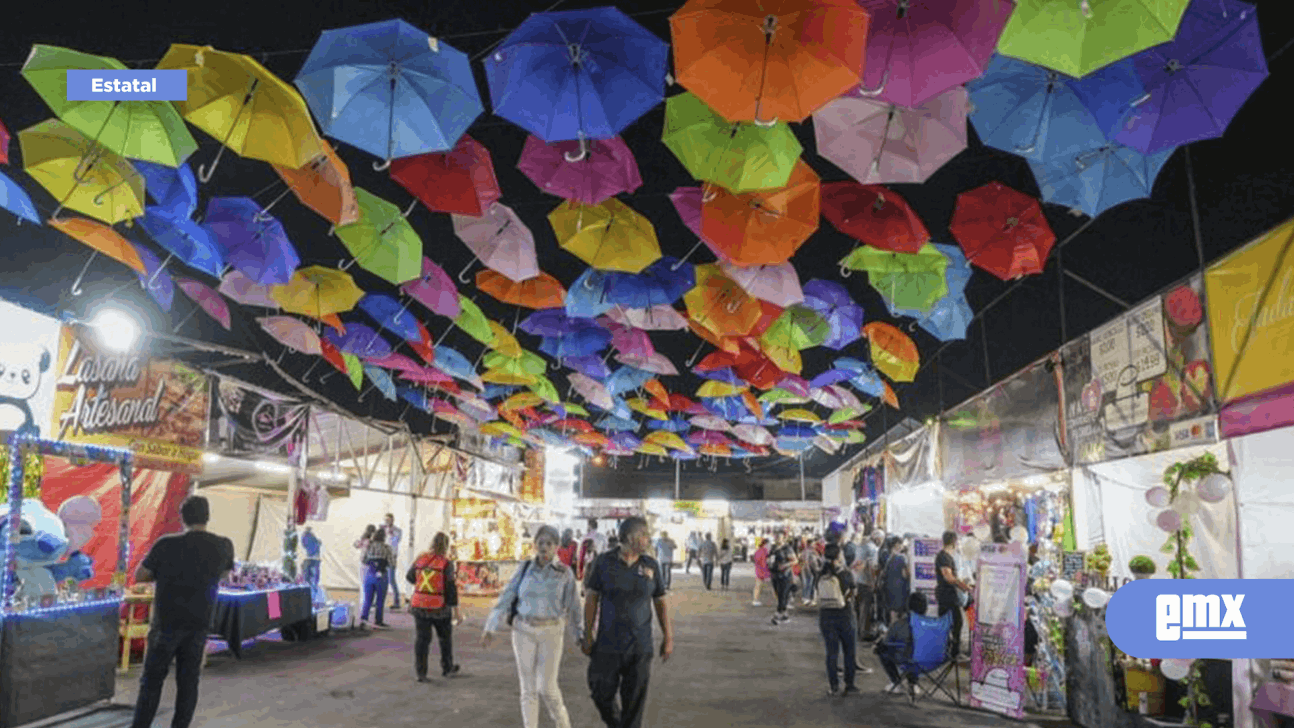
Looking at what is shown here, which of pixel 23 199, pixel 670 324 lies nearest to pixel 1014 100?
pixel 670 324

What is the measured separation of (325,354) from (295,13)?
6.27 metres

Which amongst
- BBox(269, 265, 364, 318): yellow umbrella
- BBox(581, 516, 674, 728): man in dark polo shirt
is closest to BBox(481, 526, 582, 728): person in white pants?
BBox(581, 516, 674, 728): man in dark polo shirt

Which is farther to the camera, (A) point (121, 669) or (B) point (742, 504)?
(B) point (742, 504)

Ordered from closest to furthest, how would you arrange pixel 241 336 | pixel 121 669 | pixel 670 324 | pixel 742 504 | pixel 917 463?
pixel 121 669
pixel 670 324
pixel 917 463
pixel 241 336
pixel 742 504

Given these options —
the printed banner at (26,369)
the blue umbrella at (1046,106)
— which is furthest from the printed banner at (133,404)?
the blue umbrella at (1046,106)

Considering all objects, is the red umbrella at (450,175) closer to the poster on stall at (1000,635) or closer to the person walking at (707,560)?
the poster on stall at (1000,635)

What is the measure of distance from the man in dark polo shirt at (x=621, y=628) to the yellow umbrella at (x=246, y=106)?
3.77 m

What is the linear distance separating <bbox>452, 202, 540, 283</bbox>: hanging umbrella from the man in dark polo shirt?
4.02m

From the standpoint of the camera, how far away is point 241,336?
2145cm

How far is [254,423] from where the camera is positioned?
12.9 m

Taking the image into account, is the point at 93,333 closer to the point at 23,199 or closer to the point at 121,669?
the point at 23,199

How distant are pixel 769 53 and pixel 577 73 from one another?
145 centimetres

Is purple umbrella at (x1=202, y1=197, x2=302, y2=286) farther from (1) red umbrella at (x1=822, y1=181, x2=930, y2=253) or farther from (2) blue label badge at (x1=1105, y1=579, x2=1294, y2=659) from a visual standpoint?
(2) blue label badge at (x1=1105, y1=579, x2=1294, y2=659)

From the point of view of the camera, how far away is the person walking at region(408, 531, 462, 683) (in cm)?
978
